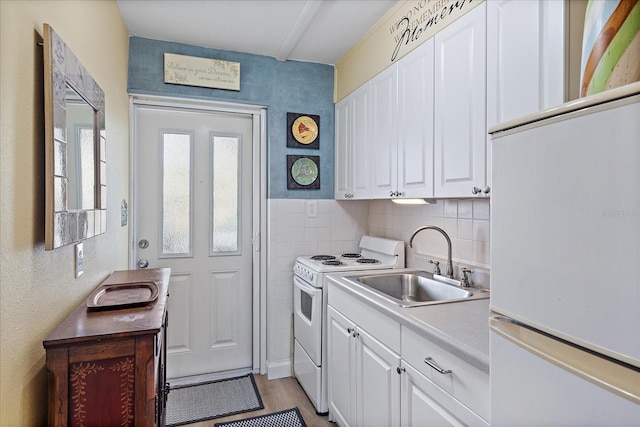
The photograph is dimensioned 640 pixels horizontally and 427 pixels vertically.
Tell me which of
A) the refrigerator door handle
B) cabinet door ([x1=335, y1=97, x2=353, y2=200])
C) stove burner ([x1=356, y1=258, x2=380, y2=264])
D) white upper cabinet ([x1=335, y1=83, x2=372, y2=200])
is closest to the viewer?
the refrigerator door handle

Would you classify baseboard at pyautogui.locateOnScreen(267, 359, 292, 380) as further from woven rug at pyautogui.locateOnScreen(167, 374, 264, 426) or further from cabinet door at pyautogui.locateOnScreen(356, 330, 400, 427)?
cabinet door at pyautogui.locateOnScreen(356, 330, 400, 427)

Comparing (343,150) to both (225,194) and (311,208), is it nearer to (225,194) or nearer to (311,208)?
(311,208)

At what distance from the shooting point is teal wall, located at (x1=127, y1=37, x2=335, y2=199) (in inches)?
98.7

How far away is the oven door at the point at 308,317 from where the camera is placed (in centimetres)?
229

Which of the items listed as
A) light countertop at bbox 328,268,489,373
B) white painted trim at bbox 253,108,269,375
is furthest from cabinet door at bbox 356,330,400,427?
white painted trim at bbox 253,108,269,375

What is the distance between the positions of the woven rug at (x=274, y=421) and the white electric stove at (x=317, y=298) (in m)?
0.15

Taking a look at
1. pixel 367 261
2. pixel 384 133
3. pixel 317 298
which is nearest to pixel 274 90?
pixel 384 133

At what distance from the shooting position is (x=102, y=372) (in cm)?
101

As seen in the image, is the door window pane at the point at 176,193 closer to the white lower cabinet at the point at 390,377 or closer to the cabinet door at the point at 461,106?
the white lower cabinet at the point at 390,377

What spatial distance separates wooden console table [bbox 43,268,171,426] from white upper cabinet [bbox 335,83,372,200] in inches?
68.0

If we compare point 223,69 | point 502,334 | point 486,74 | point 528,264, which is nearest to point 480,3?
point 486,74

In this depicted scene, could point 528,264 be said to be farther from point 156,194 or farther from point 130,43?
point 130,43

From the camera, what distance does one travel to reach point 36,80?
39.3 inches

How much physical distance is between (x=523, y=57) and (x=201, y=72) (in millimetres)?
2148
